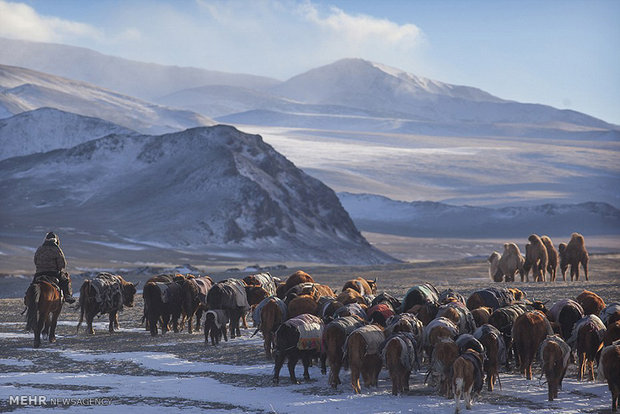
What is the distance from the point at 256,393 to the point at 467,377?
11.4ft

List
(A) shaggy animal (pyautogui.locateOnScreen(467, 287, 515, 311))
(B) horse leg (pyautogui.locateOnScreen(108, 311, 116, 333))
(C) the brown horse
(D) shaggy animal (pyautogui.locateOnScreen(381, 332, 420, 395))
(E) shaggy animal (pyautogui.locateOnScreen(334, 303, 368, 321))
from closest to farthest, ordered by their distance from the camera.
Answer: (D) shaggy animal (pyautogui.locateOnScreen(381, 332, 420, 395)), (E) shaggy animal (pyautogui.locateOnScreen(334, 303, 368, 321)), (C) the brown horse, (A) shaggy animal (pyautogui.locateOnScreen(467, 287, 515, 311)), (B) horse leg (pyautogui.locateOnScreen(108, 311, 116, 333))

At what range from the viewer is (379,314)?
17.1 metres

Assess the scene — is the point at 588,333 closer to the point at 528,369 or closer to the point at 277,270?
the point at 528,369

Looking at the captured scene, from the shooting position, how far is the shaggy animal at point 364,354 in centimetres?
1449

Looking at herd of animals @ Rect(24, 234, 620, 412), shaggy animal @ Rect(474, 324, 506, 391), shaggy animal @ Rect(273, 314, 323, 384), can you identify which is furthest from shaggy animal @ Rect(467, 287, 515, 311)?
shaggy animal @ Rect(273, 314, 323, 384)

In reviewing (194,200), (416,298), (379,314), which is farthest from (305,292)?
(194,200)

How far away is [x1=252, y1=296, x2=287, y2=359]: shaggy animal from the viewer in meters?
17.6

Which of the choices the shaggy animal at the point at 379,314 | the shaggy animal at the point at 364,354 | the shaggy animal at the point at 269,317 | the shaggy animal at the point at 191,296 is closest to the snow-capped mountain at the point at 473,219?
the shaggy animal at the point at 191,296

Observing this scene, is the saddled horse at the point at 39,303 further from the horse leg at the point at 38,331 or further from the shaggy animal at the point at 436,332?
the shaggy animal at the point at 436,332

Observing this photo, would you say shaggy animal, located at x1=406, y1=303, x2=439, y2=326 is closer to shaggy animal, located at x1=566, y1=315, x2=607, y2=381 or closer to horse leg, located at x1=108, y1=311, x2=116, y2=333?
shaggy animal, located at x1=566, y1=315, x2=607, y2=381

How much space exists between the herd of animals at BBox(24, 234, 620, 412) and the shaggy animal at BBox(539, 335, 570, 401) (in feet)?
0.05

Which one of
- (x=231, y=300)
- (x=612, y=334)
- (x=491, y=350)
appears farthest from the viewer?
(x=231, y=300)

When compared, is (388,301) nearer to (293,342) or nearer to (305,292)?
(305,292)

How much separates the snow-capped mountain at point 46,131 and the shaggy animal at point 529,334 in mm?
110380
